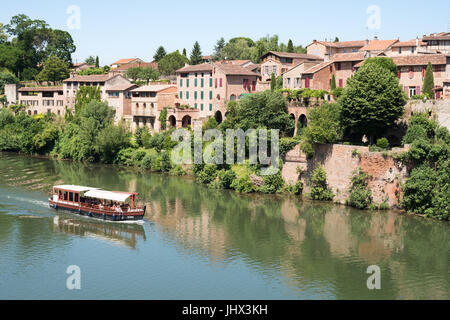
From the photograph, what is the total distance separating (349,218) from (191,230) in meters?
12.3

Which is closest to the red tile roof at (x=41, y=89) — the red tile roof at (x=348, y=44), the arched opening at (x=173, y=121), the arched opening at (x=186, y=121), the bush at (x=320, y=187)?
the arched opening at (x=173, y=121)

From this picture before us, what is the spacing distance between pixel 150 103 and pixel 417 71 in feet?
113

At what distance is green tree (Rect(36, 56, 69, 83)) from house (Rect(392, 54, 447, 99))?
6567cm

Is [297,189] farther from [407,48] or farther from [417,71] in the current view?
[407,48]

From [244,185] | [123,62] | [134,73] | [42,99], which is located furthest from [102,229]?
[123,62]

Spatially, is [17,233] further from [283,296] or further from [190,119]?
[190,119]

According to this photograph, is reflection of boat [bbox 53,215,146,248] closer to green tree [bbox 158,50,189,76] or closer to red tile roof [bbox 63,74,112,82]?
red tile roof [bbox 63,74,112,82]

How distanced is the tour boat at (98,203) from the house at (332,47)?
50.4m

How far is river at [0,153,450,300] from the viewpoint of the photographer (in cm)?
3191

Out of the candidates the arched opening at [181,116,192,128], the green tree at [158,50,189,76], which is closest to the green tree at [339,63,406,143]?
the arched opening at [181,116,192,128]

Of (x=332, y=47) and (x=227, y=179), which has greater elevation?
(x=332, y=47)

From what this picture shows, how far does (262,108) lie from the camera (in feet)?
193

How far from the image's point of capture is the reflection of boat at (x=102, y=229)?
4119 centimetres

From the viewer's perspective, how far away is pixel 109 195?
4597cm
